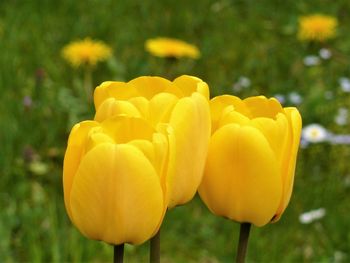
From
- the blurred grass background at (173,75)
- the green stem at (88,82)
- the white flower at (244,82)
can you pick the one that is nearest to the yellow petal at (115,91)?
the blurred grass background at (173,75)

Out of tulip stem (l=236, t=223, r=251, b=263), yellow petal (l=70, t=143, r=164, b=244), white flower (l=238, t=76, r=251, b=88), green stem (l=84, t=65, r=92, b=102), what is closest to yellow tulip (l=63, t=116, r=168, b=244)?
yellow petal (l=70, t=143, r=164, b=244)

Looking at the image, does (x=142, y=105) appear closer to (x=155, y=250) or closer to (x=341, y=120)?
(x=155, y=250)

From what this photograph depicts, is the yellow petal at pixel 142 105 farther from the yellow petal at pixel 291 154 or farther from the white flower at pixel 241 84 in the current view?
the white flower at pixel 241 84

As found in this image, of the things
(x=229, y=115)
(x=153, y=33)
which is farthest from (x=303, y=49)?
(x=229, y=115)

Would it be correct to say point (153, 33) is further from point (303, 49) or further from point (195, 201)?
point (195, 201)

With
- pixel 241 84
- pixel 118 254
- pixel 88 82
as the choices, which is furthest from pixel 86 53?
pixel 118 254

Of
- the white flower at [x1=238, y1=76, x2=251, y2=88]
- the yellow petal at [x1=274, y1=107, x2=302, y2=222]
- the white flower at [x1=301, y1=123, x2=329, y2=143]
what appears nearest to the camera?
the yellow petal at [x1=274, y1=107, x2=302, y2=222]

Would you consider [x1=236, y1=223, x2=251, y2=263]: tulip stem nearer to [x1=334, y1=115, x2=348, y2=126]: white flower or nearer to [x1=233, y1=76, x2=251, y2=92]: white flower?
[x1=334, y1=115, x2=348, y2=126]: white flower
